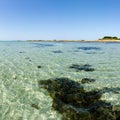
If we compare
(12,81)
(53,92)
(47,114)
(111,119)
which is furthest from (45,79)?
(111,119)

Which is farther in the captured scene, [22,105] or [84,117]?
[22,105]

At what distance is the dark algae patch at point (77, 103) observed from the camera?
37.2ft

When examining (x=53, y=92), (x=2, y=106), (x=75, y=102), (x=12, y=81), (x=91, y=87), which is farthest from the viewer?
(x=12, y=81)

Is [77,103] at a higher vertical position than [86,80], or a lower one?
lower

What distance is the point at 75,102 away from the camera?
13.4m

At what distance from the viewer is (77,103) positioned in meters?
13.2

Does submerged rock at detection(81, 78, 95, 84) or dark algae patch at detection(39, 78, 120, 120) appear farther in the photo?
submerged rock at detection(81, 78, 95, 84)

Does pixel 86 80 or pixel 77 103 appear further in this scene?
pixel 86 80

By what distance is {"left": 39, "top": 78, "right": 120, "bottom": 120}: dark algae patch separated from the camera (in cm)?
1134

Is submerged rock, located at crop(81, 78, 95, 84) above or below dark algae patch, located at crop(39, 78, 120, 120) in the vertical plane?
above

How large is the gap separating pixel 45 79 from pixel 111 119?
9107 mm

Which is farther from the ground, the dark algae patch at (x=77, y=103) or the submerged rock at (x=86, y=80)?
the submerged rock at (x=86, y=80)

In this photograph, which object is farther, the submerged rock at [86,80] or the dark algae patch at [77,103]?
the submerged rock at [86,80]

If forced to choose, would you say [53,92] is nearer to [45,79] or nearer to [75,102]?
[75,102]
